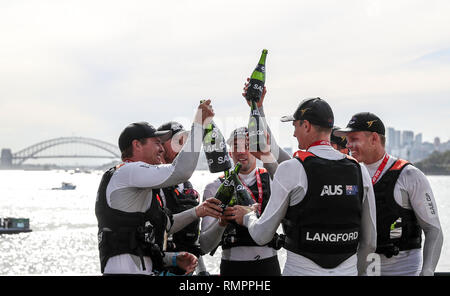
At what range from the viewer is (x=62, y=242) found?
6975 centimetres

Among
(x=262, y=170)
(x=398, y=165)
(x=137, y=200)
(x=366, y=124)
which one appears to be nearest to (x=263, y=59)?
(x=366, y=124)

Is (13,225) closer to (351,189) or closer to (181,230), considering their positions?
(181,230)

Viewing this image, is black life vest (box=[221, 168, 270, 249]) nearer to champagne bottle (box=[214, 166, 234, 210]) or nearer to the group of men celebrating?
the group of men celebrating

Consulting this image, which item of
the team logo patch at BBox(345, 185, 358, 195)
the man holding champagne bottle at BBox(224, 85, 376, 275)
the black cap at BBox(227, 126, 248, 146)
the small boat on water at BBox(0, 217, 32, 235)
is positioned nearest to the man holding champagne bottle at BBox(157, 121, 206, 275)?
the black cap at BBox(227, 126, 248, 146)

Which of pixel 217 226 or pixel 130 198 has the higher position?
pixel 130 198

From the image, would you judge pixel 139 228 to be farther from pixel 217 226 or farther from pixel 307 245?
pixel 307 245

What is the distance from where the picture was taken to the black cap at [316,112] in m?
4.22

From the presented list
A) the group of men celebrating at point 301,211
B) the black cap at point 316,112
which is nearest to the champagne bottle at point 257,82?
the group of men celebrating at point 301,211

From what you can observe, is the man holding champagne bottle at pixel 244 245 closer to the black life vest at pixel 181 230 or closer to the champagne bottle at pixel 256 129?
the black life vest at pixel 181 230

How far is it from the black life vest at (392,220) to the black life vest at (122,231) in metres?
2.22

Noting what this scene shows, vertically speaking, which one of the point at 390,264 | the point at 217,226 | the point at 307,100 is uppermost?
the point at 307,100
